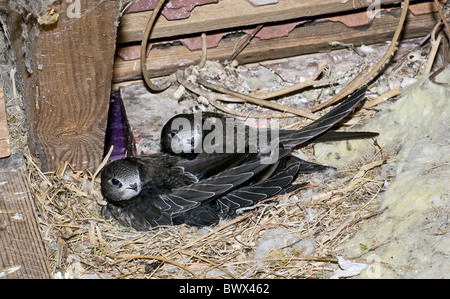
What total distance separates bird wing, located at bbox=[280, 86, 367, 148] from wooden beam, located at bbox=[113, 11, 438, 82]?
561mm

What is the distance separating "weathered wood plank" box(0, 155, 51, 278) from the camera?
106 inches

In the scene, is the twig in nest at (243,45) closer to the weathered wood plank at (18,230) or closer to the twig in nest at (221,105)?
the twig in nest at (221,105)

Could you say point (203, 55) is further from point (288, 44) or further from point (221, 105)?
point (288, 44)

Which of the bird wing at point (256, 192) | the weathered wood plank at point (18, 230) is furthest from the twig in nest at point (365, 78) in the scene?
the weathered wood plank at point (18, 230)

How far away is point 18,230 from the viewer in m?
2.82

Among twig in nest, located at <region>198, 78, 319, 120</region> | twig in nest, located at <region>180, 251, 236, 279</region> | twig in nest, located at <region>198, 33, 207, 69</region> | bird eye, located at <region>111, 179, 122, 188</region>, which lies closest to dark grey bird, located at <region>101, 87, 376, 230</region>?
bird eye, located at <region>111, 179, 122, 188</region>

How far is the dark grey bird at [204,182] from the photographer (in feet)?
11.7

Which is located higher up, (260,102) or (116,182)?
(260,102)

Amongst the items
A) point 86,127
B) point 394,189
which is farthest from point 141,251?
point 394,189

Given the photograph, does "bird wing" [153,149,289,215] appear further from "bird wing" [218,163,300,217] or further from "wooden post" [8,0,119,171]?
"wooden post" [8,0,119,171]

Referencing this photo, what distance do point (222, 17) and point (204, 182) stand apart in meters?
0.94

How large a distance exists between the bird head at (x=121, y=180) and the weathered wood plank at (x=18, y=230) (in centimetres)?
62

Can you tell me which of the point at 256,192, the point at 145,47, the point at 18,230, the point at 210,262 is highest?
the point at 145,47

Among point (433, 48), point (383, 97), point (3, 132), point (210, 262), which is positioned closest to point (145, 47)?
point (3, 132)
